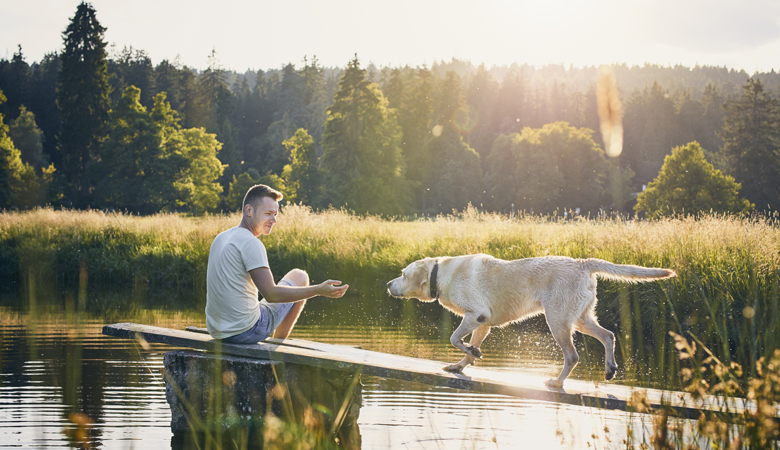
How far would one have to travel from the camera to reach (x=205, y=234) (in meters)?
17.5

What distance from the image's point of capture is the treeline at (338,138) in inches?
1831

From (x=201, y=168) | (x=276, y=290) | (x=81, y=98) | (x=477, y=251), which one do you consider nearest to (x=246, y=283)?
(x=276, y=290)

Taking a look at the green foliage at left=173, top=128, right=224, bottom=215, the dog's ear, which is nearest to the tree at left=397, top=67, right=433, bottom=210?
the green foliage at left=173, top=128, right=224, bottom=215

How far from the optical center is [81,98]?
158 ft

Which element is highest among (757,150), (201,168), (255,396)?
(757,150)

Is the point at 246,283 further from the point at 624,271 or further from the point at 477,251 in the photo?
the point at 477,251

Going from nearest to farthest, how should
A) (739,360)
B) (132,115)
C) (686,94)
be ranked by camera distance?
1. (739,360)
2. (132,115)
3. (686,94)

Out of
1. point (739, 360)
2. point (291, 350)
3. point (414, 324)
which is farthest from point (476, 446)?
point (414, 324)

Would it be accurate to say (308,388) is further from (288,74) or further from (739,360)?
(288,74)

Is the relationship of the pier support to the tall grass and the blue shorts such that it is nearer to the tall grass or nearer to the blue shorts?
the blue shorts

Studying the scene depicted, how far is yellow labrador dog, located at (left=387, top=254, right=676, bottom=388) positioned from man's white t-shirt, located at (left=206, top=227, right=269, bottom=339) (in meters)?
1.65

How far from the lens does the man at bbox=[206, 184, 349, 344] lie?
4746 millimetres

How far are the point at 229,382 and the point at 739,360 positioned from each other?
6651 mm

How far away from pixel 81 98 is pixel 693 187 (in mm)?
45554
